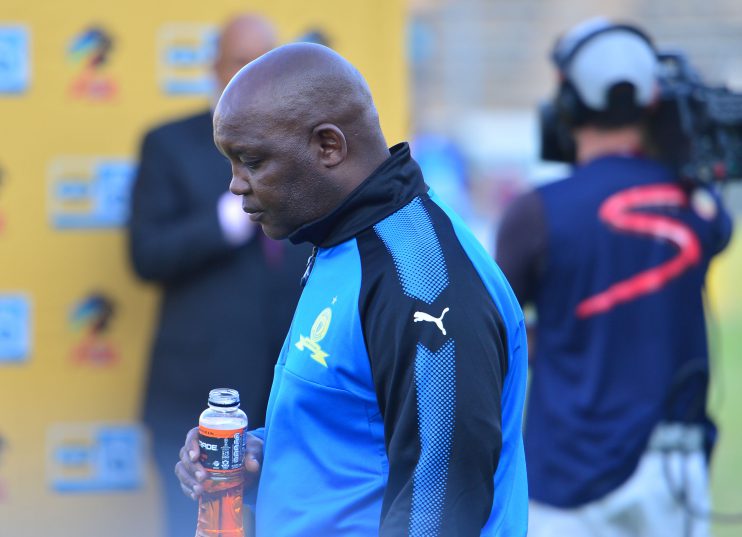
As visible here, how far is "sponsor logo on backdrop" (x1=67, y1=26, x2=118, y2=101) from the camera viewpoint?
4.43 metres

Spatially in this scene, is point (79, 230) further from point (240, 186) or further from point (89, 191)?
point (240, 186)

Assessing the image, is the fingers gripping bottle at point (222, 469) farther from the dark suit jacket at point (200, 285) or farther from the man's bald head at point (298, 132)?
the dark suit jacket at point (200, 285)

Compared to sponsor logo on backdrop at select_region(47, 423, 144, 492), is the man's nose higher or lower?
higher

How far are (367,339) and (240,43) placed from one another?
2464 mm

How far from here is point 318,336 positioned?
1864 mm

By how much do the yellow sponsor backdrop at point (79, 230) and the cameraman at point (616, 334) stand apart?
1.14 metres

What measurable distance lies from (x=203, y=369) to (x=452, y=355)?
2.44 metres

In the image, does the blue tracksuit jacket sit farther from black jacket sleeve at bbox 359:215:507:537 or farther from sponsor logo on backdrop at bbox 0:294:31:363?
sponsor logo on backdrop at bbox 0:294:31:363

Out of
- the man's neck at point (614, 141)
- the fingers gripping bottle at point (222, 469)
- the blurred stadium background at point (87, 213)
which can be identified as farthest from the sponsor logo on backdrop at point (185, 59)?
the fingers gripping bottle at point (222, 469)

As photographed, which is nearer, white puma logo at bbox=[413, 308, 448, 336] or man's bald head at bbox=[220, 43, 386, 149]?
white puma logo at bbox=[413, 308, 448, 336]

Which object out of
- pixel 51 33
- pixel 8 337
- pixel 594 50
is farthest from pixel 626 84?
pixel 8 337

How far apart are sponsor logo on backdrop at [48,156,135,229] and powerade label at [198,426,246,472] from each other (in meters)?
2.59

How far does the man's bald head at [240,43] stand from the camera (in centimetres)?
402

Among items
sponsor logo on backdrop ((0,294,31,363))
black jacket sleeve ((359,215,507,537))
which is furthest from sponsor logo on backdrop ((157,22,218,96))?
black jacket sleeve ((359,215,507,537))
